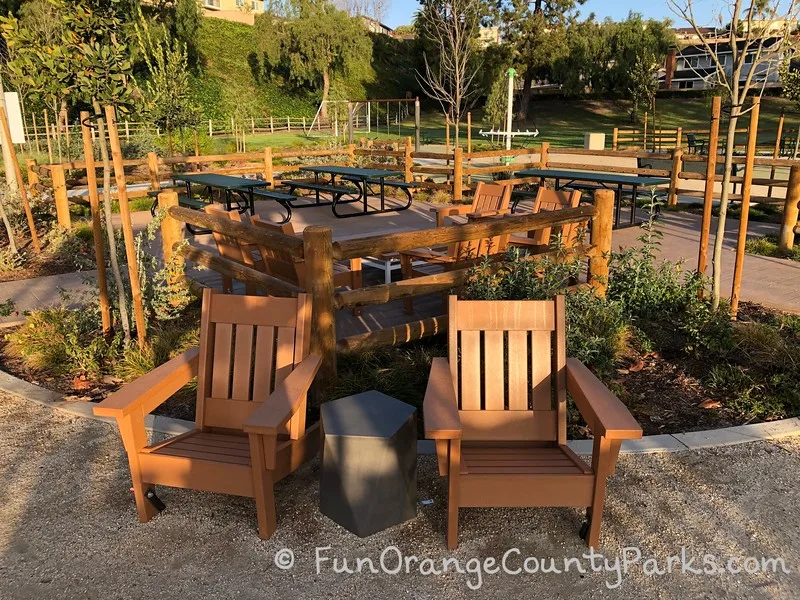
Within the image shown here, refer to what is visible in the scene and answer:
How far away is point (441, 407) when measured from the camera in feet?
9.14

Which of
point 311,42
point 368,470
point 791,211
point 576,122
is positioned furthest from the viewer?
point 576,122

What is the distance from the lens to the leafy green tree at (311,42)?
133ft

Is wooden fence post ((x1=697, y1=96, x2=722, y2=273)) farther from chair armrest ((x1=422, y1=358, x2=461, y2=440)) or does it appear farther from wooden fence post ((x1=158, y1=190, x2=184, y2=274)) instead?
→ wooden fence post ((x1=158, y1=190, x2=184, y2=274))

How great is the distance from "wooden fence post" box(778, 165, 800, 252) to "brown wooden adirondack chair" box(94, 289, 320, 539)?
7.32 metres

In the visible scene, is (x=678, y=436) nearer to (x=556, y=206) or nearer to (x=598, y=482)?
(x=598, y=482)

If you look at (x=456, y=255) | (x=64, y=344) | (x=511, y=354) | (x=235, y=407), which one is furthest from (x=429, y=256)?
(x=64, y=344)

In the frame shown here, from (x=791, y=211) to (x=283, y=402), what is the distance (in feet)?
25.6

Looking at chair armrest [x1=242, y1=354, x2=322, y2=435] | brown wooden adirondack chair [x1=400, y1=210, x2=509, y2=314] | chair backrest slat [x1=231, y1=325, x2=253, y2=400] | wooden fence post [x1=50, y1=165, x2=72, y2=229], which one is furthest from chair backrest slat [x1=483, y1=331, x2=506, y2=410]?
wooden fence post [x1=50, y1=165, x2=72, y2=229]

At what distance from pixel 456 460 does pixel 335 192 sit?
29.0 ft

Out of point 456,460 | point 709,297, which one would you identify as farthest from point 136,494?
point 709,297

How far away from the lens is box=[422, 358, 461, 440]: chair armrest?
2.59m

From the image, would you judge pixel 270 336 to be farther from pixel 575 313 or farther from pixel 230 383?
pixel 575 313

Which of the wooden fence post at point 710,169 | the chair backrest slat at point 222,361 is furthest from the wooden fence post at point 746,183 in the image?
the chair backrest slat at point 222,361

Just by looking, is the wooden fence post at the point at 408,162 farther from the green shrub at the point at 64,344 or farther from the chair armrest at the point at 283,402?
the chair armrest at the point at 283,402
